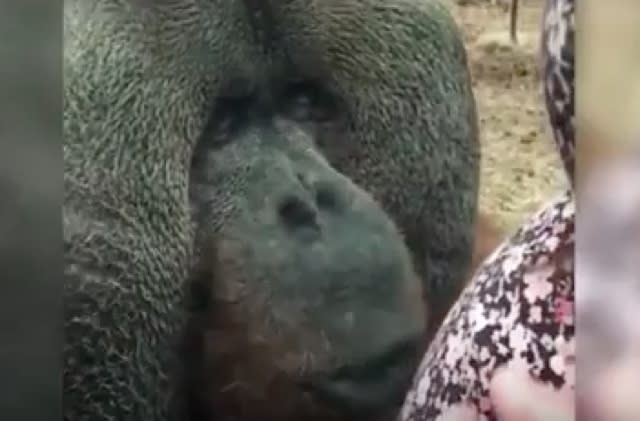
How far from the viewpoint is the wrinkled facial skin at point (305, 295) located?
4.22 feet

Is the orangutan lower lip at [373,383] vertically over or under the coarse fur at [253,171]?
under

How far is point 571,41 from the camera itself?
47.0 inches

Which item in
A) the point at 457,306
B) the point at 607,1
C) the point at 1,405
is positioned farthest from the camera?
the point at 1,405

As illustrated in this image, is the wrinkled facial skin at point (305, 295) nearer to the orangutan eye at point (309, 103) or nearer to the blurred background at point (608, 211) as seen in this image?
the orangutan eye at point (309, 103)

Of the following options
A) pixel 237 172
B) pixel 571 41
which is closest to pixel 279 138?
pixel 237 172

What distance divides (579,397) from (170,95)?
1.39ft

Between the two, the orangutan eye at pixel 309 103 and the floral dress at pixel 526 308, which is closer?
the floral dress at pixel 526 308

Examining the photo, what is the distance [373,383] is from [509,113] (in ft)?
0.79

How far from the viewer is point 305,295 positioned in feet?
4.25

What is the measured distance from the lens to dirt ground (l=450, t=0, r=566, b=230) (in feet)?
4.06

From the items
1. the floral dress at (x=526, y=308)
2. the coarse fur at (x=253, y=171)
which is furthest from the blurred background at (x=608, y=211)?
the coarse fur at (x=253, y=171)

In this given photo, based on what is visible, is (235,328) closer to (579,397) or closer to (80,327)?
(80,327)

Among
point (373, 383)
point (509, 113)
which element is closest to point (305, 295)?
point (373, 383)

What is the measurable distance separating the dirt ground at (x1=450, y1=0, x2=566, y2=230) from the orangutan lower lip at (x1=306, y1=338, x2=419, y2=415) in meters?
0.13
